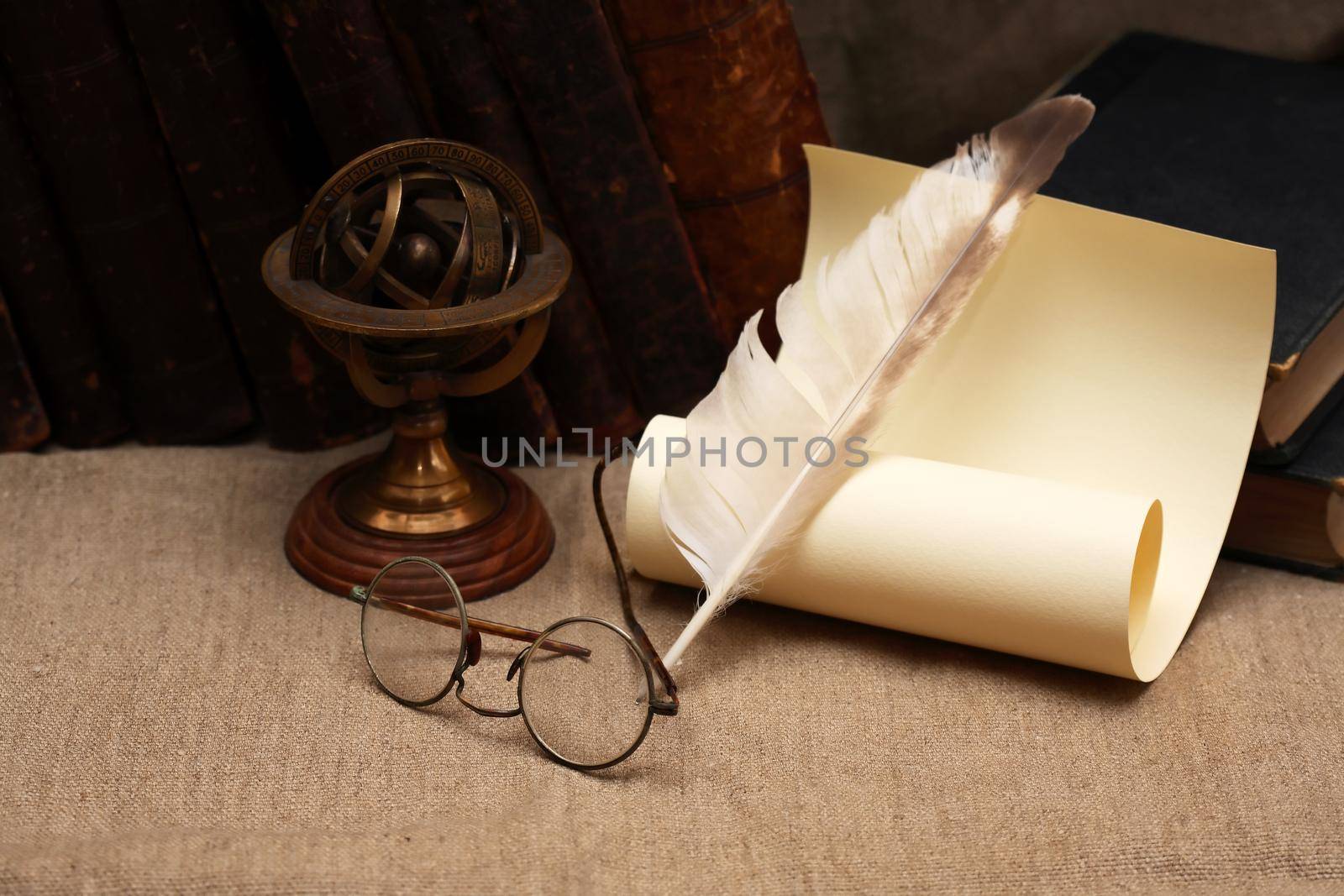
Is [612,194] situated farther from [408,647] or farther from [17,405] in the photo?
[17,405]

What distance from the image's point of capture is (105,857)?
3.52ft

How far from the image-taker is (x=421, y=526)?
1.45 m

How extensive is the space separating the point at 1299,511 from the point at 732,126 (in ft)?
2.71

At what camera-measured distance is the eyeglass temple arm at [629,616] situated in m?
1.19

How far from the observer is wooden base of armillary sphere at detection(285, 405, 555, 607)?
4.72 ft

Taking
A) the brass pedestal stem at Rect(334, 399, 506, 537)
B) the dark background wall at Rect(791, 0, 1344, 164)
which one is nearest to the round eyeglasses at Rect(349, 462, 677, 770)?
the brass pedestal stem at Rect(334, 399, 506, 537)

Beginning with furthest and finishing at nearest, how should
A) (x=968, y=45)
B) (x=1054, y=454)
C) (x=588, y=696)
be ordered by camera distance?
(x=968, y=45), (x=1054, y=454), (x=588, y=696)

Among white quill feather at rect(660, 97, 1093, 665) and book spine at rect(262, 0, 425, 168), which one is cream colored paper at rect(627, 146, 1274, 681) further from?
book spine at rect(262, 0, 425, 168)

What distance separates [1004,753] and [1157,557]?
282 millimetres

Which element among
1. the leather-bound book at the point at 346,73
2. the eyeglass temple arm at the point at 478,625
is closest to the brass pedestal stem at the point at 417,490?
the eyeglass temple arm at the point at 478,625

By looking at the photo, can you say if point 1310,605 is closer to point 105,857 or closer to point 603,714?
point 603,714

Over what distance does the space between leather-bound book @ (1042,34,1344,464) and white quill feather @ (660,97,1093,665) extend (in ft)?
0.54

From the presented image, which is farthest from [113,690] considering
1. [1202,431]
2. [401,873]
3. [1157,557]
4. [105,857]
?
[1202,431]

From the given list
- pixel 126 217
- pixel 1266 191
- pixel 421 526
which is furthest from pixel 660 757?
pixel 1266 191
